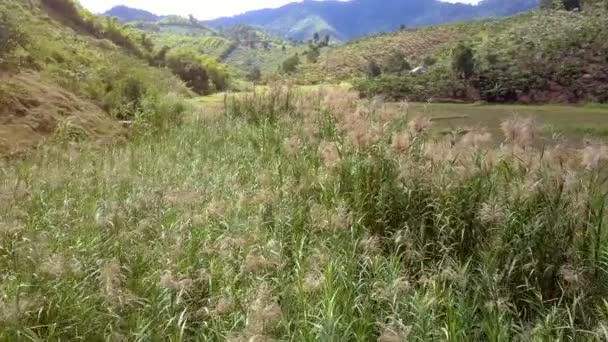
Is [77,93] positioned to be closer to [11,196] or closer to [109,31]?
[11,196]

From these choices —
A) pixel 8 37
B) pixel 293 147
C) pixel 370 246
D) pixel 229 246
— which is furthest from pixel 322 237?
pixel 8 37

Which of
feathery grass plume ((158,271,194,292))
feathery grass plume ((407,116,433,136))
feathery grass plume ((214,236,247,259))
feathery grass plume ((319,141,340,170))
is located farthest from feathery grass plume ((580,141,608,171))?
feathery grass plume ((158,271,194,292))

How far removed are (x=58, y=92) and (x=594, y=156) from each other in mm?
7353

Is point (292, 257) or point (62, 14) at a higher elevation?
point (62, 14)

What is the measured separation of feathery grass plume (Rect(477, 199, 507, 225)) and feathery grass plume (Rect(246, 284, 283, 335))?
1267 millimetres

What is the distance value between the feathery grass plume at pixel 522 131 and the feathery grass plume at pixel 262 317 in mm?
1828

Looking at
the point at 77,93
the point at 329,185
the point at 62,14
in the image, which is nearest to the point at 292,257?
the point at 329,185

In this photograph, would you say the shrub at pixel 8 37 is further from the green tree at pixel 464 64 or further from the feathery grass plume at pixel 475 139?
the green tree at pixel 464 64

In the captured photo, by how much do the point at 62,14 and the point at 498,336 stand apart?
19153 mm

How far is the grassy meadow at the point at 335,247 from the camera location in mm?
2258

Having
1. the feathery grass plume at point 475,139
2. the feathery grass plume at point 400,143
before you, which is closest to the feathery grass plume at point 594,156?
the feathery grass plume at point 475,139

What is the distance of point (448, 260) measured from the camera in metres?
2.71

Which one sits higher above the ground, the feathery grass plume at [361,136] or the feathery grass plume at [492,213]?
the feathery grass plume at [361,136]

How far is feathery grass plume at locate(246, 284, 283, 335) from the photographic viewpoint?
185cm
